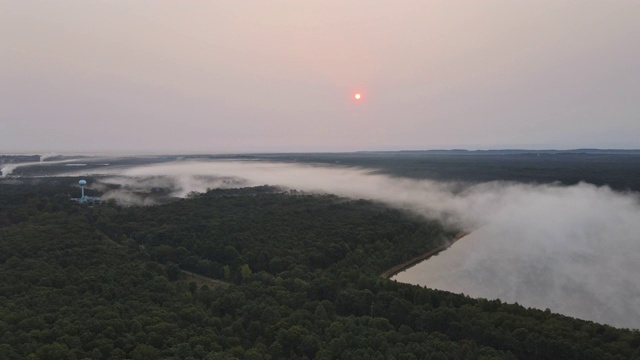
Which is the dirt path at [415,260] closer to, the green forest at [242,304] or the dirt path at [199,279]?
the green forest at [242,304]

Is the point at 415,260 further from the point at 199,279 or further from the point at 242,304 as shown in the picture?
the point at 242,304

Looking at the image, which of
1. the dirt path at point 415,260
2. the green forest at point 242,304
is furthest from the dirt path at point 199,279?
the dirt path at point 415,260

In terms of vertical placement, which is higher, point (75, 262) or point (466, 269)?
point (75, 262)

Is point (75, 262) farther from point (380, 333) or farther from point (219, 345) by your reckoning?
point (380, 333)

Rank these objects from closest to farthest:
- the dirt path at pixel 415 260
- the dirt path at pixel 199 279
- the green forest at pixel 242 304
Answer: the green forest at pixel 242 304 < the dirt path at pixel 199 279 < the dirt path at pixel 415 260

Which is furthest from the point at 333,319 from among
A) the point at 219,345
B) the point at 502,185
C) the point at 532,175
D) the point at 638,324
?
the point at 532,175

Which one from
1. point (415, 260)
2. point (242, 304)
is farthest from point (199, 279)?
point (415, 260)

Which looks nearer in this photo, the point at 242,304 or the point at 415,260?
the point at 242,304

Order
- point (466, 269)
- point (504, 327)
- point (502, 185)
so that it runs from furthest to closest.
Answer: point (502, 185) < point (466, 269) < point (504, 327)

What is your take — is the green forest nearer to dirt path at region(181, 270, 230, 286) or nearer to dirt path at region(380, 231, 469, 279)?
dirt path at region(181, 270, 230, 286)
